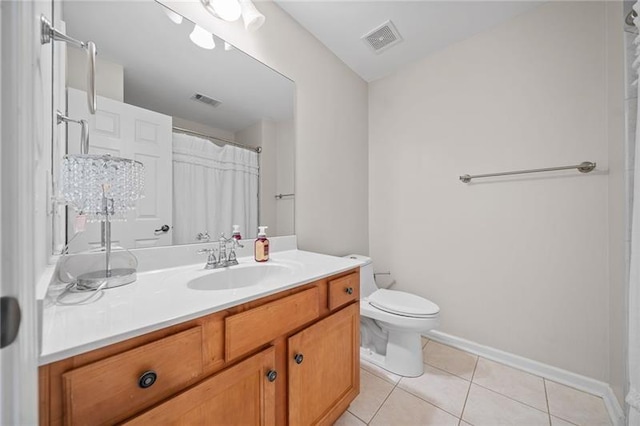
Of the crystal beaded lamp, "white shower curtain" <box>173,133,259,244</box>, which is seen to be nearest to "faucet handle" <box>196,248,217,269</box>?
"white shower curtain" <box>173,133,259,244</box>

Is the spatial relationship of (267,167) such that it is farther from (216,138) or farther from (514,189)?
(514,189)

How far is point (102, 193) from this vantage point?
760 millimetres

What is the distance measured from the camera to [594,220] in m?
1.31

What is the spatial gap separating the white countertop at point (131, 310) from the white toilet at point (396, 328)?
0.75 m

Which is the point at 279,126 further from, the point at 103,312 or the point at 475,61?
the point at 475,61

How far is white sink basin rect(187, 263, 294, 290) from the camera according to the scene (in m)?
0.94

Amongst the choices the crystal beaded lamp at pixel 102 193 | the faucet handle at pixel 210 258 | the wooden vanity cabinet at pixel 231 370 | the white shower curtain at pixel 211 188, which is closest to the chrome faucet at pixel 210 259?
the faucet handle at pixel 210 258

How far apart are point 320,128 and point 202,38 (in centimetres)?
85

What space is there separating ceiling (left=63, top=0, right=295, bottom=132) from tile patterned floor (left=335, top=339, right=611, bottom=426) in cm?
167

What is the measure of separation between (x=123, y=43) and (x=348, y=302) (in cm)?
144

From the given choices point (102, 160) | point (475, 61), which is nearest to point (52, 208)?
point (102, 160)

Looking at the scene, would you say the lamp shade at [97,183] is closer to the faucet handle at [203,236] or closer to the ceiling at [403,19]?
the faucet handle at [203,236]

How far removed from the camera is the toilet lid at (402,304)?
4.51 ft

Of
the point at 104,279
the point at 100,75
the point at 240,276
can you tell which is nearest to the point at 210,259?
the point at 240,276
